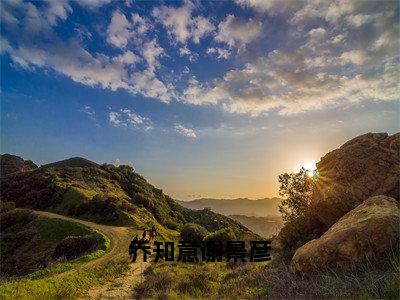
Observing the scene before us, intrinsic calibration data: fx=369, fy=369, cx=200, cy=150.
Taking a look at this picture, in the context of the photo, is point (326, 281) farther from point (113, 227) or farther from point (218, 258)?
point (113, 227)

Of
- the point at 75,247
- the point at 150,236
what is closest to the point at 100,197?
the point at 150,236

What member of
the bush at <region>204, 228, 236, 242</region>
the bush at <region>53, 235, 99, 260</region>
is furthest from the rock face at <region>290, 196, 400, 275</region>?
the bush at <region>204, 228, 236, 242</region>

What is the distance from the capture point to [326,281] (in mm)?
11719

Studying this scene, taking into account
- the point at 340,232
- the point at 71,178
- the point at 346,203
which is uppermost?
the point at 71,178

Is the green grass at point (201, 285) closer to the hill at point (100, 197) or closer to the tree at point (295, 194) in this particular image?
the tree at point (295, 194)

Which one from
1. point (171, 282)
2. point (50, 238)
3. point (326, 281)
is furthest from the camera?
point (50, 238)

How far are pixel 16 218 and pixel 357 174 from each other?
4861cm

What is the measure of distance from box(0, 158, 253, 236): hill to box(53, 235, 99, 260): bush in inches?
534

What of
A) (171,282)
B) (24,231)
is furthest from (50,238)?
(171,282)

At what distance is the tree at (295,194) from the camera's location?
27031 mm

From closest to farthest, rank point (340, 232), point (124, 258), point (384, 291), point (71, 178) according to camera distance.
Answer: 1. point (384, 291)
2. point (340, 232)
3. point (124, 258)
4. point (71, 178)

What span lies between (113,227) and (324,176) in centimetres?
3281

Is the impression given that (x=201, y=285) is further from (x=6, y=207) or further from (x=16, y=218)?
(x=6, y=207)

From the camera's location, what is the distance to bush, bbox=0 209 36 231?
5119 centimetres
